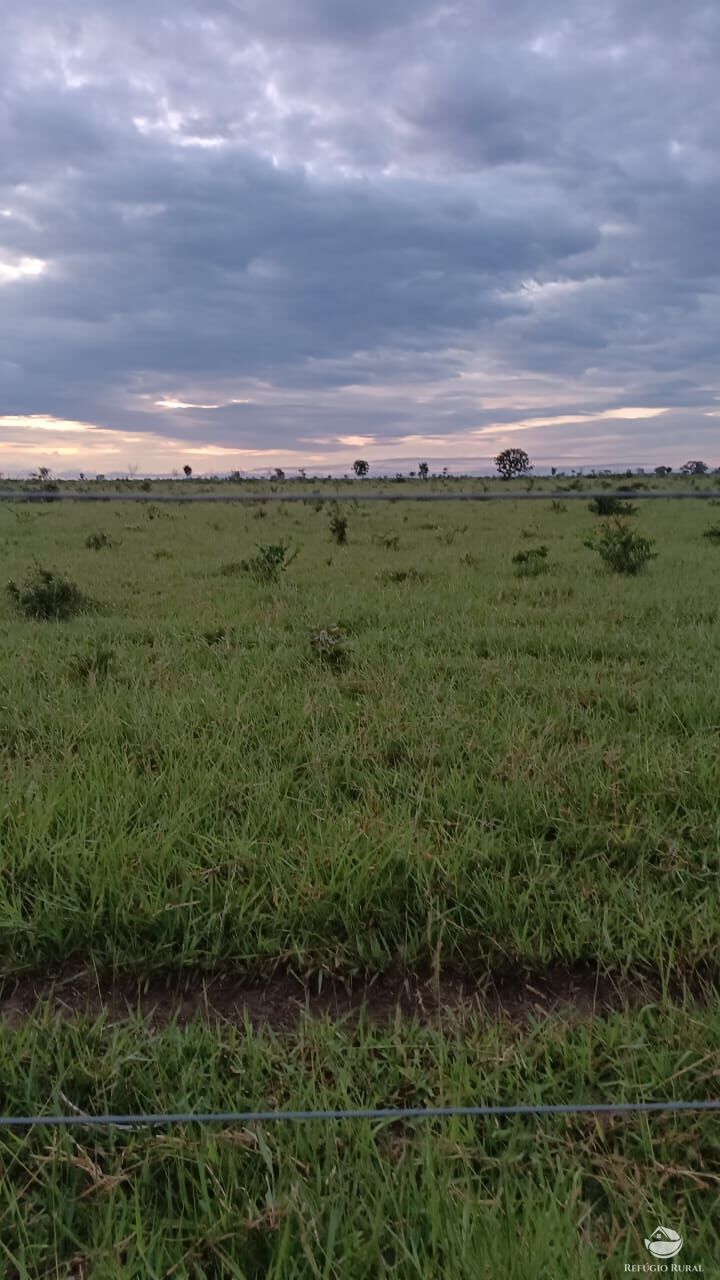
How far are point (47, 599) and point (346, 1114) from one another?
6.37 meters

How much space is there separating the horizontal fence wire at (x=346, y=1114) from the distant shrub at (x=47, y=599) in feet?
18.7

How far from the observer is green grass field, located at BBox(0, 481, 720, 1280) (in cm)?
143

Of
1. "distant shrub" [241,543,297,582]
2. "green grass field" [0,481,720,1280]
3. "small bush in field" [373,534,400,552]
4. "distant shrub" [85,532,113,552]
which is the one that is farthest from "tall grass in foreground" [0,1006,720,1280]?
"distant shrub" [85,532,113,552]

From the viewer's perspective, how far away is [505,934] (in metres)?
2.29

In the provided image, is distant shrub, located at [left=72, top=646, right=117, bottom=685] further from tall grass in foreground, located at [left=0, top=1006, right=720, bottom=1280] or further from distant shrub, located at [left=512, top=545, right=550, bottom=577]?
distant shrub, located at [left=512, top=545, right=550, bottom=577]

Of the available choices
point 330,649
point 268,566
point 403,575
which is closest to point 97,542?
point 268,566

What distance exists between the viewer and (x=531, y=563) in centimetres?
941

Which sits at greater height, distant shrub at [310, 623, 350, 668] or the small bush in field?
→ the small bush in field

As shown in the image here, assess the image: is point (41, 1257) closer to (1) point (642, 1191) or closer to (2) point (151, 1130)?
(2) point (151, 1130)

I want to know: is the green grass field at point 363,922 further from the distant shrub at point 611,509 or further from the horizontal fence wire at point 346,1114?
the distant shrub at point 611,509

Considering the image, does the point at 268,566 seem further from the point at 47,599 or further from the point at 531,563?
the point at 531,563

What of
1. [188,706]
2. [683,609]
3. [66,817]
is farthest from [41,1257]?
[683,609]

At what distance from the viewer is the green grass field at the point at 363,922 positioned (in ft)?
4.70

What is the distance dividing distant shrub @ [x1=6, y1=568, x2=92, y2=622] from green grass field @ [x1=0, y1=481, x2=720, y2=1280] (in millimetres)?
1555
